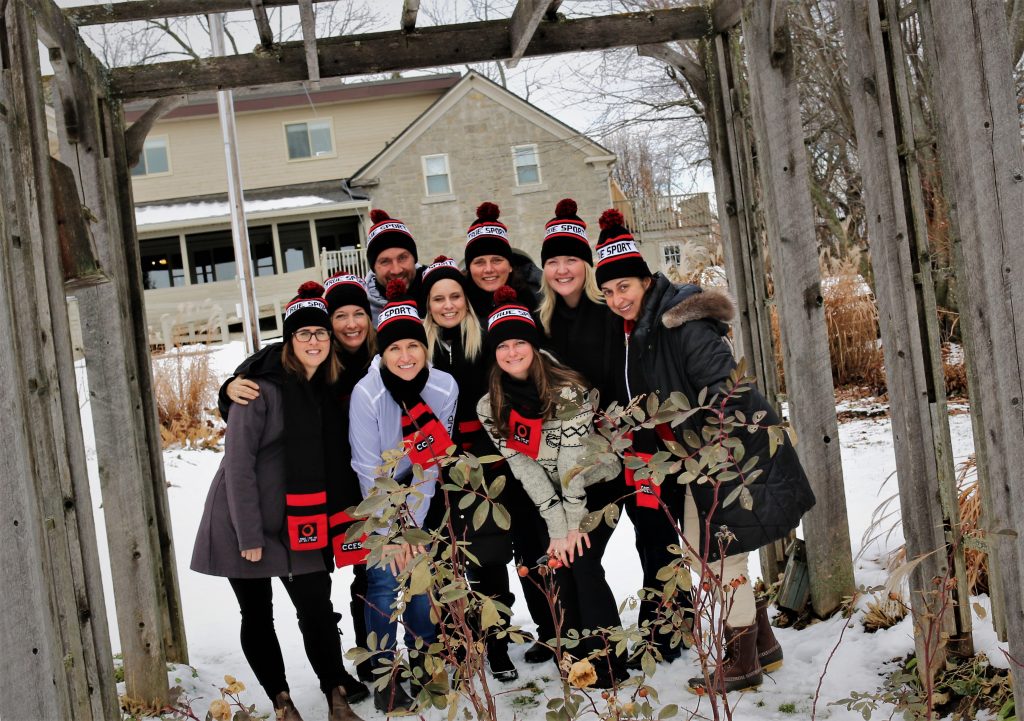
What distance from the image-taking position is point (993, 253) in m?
2.49

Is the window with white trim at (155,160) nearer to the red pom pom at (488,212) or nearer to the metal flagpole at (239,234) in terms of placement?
the metal flagpole at (239,234)

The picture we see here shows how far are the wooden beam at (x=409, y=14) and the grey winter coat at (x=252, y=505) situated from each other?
1787mm

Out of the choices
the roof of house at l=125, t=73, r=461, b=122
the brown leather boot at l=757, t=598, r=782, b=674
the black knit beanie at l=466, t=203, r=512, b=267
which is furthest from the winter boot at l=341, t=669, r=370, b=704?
the roof of house at l=125, t=73, r=461, b=122

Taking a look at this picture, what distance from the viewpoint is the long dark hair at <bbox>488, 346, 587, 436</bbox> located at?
3607mm

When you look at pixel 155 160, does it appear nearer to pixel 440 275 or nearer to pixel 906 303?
pixel 440 275

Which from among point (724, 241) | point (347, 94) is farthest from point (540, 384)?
point (347, 94)

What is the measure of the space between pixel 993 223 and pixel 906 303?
82 centimetres

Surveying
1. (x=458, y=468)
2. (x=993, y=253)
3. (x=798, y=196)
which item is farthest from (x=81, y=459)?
(x=798, y=196)

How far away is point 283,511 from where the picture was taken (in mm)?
3689

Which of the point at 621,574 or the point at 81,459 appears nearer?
the point at 81,459

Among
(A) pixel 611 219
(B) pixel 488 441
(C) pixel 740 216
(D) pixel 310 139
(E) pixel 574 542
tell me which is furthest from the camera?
(D) pixel 310 139

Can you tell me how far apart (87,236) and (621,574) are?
12.0 ft

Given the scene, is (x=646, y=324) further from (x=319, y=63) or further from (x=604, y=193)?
(x=604, y=193)

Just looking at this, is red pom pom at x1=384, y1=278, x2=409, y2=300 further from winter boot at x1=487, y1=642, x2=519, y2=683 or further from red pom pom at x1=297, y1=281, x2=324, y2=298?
winter boot at x1=487, y1=642, x2=519, y2=683
